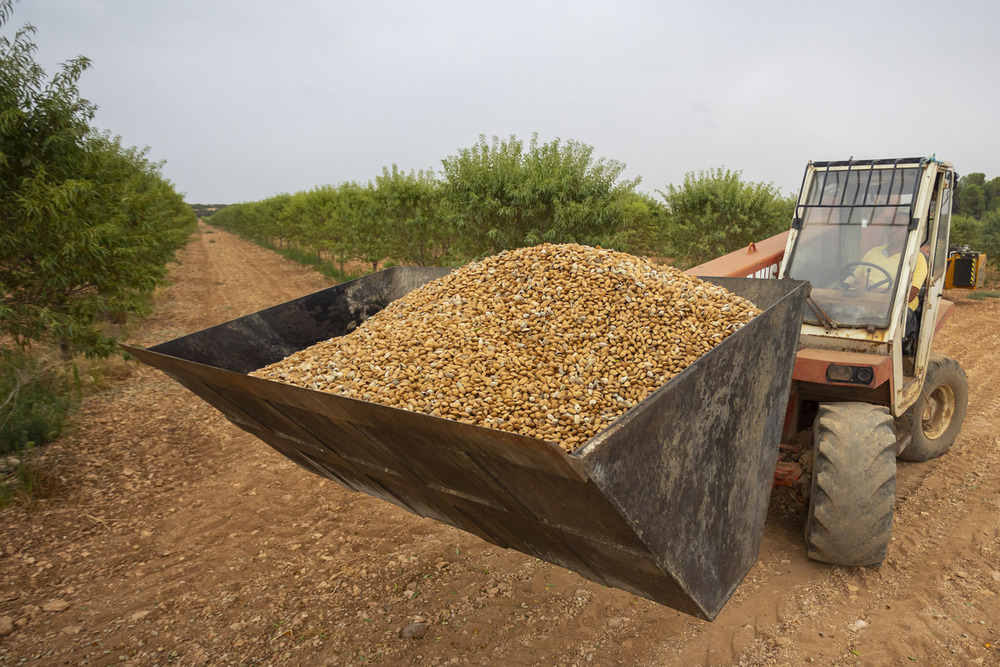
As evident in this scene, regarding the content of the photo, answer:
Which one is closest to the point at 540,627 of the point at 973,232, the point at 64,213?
the point at 64,213

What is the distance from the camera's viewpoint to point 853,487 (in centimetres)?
305

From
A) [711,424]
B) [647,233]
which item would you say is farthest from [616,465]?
[647,233]

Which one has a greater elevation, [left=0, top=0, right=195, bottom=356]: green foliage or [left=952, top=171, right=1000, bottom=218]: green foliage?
[left=952, top=171, right=1000, bottom=218]: green foliage

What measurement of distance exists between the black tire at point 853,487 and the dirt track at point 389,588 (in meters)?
0.35

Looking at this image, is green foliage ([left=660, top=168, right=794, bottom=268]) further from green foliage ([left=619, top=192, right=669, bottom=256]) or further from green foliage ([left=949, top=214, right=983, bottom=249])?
green foliage ([left=949, top=214, right=983, bottom=249])

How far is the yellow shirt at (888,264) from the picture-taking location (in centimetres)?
367

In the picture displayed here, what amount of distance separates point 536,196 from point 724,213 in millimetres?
7195

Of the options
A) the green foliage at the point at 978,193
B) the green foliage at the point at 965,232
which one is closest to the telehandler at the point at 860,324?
the green foliage at the point at 965,232

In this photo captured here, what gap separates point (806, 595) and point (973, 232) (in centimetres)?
2226

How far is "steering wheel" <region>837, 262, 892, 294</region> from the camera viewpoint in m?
3.64

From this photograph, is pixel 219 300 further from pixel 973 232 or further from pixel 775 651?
pixel 973 232

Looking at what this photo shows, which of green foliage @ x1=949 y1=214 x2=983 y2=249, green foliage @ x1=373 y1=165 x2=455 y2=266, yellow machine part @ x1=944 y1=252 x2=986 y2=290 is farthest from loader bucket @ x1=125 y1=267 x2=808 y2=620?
green foliage @ x1=949 y1=214 x2=983 y2=249

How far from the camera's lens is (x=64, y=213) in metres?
5.69

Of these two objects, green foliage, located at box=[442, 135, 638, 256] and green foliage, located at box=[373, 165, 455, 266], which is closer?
green foliage, located at box=[442, 135, 638, 256]
